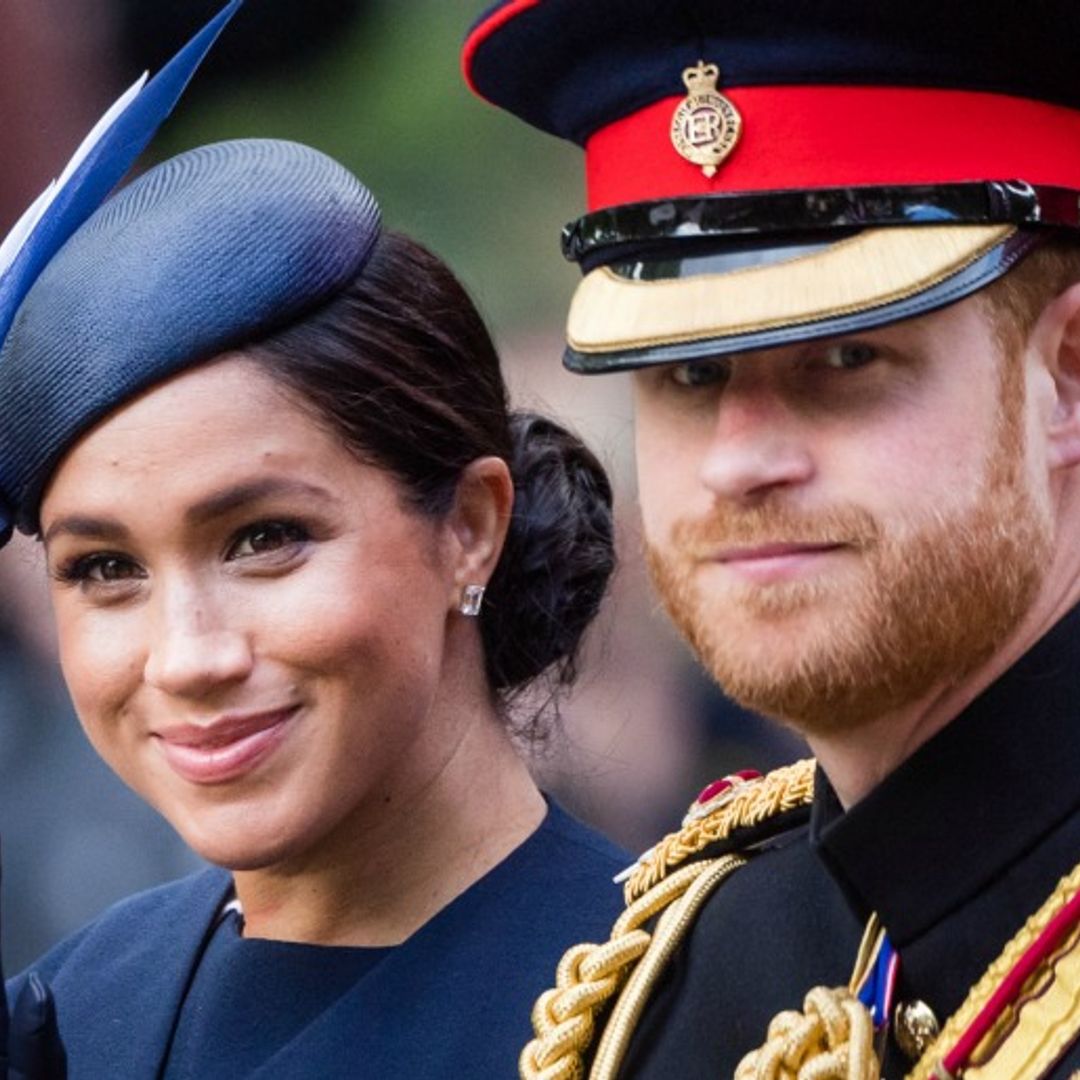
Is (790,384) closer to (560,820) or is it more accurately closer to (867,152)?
(867,152)

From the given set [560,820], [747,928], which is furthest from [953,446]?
[560,820]

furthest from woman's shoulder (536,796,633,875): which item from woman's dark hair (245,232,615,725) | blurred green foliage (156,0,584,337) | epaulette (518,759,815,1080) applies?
blurred green foliage (156,0,584,337)

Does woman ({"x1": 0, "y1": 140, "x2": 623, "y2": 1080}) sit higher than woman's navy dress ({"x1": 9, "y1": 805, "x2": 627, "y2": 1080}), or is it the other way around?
woman ({"x1": 0, "y1": 140, "x2": 623, "y2": 1080})

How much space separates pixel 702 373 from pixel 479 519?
0.74 meters

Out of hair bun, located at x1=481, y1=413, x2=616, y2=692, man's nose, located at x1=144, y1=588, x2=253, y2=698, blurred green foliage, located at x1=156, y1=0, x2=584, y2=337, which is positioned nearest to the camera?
man's nose, located at x1=144, y1=588, x2=253, y2=698

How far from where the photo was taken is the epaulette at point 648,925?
2.39 metres

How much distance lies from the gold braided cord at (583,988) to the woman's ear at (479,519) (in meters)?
0.41

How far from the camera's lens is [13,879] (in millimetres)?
4742

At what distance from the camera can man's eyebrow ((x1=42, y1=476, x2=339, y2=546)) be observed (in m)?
2.61

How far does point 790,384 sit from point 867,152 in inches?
7.1

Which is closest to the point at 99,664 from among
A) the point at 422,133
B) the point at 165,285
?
the point at 165,285

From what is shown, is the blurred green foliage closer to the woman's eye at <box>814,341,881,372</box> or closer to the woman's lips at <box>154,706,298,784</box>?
the woman's lips at <box>154,706,298,784</box>

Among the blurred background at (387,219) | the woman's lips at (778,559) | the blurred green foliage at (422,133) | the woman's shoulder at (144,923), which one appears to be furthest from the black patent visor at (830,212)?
the blurred green foliage at (422,133)

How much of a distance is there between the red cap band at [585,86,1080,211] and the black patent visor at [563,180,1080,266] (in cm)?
1
